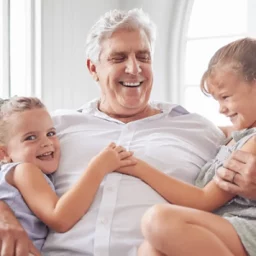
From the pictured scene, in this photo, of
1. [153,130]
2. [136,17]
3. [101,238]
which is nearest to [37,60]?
[136,17]

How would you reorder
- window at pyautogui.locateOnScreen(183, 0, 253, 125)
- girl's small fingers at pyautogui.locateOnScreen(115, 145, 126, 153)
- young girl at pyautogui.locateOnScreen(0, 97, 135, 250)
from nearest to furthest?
young girl at pyautogui.locateOnScreen(0, 97, 135, 250) → girl's small fingers at pyautogui.locateOnScreen(115, 145, 126, 153) → window at pyautogui.locateOnScreen(183, 0, 253, 125)

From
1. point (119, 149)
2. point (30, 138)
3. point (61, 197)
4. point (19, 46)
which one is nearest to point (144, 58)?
point (119, 149)

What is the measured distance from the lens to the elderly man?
1.60 meters

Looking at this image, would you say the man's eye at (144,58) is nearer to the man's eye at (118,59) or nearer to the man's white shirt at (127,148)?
the man's eye at (118,59)

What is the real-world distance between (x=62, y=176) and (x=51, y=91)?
1.19m

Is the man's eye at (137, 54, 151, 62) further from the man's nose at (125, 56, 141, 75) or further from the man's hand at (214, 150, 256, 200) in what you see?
the man's hand at (214, 150, 256, 200)

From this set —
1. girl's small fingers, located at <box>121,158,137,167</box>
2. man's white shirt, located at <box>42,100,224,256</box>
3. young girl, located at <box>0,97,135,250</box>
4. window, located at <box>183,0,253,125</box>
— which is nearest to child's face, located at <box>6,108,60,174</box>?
young girl, located at <box>0,97,135,250</box>

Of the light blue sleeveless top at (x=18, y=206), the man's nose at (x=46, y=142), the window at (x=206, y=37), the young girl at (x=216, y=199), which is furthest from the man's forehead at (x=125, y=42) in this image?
the window at (x=206, y=37)

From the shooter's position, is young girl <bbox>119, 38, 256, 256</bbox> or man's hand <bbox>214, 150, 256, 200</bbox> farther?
man's hand <bbox>214, 150, 256, 200</bbox>

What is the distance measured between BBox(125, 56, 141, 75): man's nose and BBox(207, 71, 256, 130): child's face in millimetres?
381

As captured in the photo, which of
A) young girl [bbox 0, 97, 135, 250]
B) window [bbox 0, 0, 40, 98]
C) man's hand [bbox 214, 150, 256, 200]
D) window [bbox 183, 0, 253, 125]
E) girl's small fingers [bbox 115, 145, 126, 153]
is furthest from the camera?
window [bbox 183, 0, 253, 125]

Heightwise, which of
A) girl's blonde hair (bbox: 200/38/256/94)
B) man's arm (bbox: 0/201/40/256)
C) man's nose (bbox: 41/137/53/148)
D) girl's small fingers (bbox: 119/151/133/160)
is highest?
Answer: girl's blonde hair (bbox: 200/38/256/94)

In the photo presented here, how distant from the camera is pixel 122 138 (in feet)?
6.18

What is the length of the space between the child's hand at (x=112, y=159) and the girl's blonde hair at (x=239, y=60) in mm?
348
